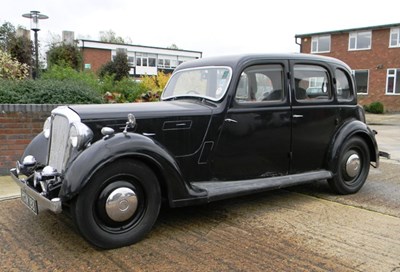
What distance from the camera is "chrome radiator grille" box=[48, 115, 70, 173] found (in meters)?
3.66

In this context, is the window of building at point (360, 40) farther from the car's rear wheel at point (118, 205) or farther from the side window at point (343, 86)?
the car's rear wheel at point (118, 205)

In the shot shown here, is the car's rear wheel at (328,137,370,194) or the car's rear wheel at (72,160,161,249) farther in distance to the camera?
the car's rear wheel at (328,137,370,194)

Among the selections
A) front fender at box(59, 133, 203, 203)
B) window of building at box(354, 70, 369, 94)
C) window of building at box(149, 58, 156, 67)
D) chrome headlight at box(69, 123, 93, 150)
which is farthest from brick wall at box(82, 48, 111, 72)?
front fender at box(59, 133, 203, 203)

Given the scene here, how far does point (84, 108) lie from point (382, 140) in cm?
1064

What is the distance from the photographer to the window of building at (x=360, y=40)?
2742 cm

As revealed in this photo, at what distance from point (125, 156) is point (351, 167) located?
330 cm

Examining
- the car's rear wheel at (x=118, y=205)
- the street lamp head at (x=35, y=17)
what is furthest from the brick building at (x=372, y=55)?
the car's rear wheel at (x=118, y=205)

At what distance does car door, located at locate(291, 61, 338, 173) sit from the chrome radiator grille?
2675mm

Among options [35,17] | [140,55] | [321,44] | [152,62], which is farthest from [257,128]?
[152,62]

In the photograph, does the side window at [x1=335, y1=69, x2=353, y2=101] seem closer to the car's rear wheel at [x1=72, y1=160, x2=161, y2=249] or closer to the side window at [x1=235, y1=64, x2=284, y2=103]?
the side window at [x1=235, y1=64, x2=284, y2=103]

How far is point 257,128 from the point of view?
14.5 feet

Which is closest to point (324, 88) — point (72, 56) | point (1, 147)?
point (1, 147)

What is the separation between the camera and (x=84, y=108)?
12.6ft

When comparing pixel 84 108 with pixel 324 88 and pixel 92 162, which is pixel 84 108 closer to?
pixel 92 162
